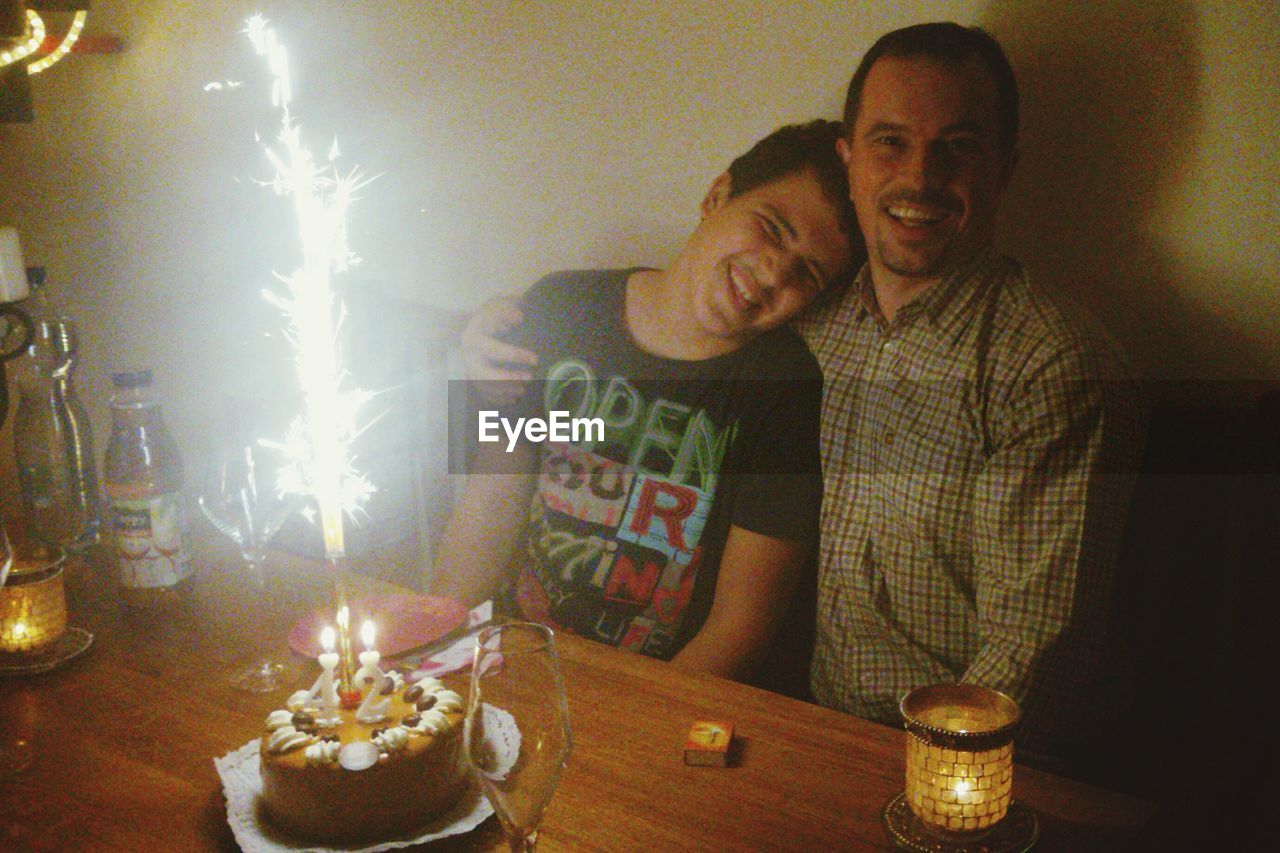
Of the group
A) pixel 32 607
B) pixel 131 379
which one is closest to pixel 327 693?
pixel 32 607

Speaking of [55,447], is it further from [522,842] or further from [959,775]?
[959,775]

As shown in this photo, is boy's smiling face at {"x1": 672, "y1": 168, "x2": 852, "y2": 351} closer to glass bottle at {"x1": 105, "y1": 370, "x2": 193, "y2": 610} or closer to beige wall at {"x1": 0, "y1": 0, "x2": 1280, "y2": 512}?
beige wall at {"x1": 0, "y1": 0, "x2": 1280, "y2": 512}

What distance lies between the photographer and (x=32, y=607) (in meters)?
1.25

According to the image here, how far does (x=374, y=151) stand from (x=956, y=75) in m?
1.37

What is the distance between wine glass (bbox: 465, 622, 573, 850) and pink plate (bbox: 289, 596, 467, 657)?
500mm

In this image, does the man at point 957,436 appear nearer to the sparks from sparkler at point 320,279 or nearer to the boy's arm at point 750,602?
the boy's arm at point 750,602

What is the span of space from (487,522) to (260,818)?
1.08 metres

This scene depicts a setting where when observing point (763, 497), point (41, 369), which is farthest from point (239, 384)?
Answer: point (763, 497)

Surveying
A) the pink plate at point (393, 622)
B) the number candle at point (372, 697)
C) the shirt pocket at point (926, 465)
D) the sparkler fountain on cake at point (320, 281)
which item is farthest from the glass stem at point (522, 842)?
the sparkler fountain on cake at point (320, 281)

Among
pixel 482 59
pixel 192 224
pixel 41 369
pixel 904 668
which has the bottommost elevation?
pixel 904 668

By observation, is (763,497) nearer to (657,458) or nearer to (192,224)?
(657,458)

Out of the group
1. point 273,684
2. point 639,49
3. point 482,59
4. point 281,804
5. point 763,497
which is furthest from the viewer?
point 482,59

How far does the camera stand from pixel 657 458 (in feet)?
6.02

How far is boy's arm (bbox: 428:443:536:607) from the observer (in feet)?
6.49
